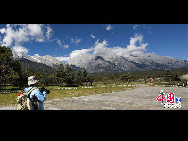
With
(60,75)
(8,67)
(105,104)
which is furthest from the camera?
(60,75)

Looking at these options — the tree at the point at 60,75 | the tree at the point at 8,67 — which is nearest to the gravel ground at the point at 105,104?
the tree at the point at 8,67

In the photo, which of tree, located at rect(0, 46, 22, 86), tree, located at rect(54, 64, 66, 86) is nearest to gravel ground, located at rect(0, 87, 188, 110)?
tree, located at rect(0, 46, 22, 86)

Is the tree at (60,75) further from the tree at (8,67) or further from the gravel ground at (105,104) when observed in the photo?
the gravel ground at (105,104)

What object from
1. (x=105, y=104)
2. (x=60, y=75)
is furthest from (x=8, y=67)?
(x=60, y=75)

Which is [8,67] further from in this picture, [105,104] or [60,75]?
[60,75]

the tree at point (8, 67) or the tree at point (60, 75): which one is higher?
the tree at point (60, 75)

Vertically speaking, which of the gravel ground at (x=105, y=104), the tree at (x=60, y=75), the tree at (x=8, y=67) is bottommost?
the gravel ground at (x=105, y=104)

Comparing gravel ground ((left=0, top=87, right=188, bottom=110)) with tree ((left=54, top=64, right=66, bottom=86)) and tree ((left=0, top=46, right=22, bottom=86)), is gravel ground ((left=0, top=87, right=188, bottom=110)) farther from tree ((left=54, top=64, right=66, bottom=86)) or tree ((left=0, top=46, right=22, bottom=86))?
tree ((left=54, top=64, right=66, bottom=86))

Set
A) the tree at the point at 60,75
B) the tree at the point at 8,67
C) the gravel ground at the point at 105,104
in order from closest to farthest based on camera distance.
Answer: the gravel ground at the point at 105,104 → the tree at the point at 8,67 → the tree at the point at 60,75

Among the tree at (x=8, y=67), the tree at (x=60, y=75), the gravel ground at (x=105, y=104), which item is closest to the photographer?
the gravel ground at (x=105, y=104)
